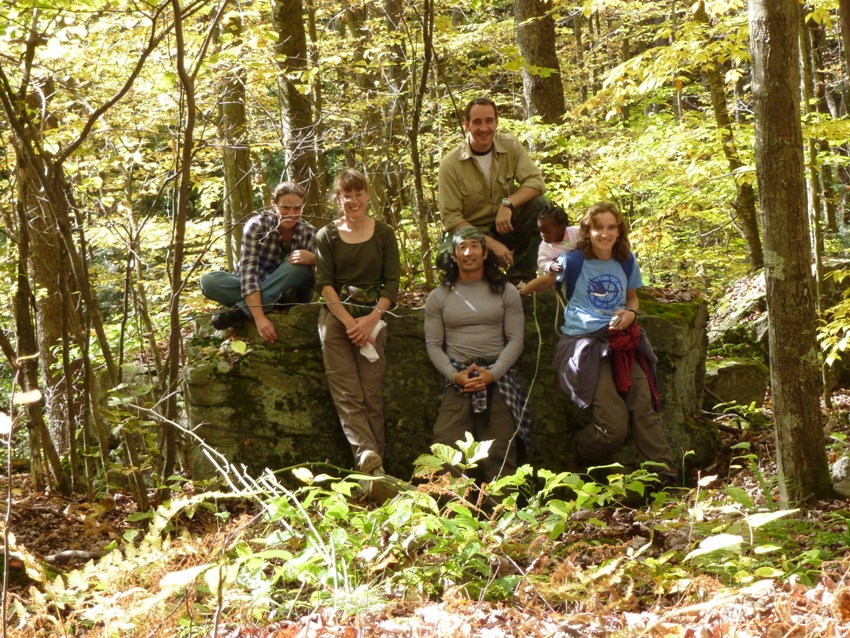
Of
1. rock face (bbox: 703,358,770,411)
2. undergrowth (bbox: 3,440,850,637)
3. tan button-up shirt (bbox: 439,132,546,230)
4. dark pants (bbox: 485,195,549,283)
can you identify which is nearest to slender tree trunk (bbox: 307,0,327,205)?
tan button-up shirt (bbox: 439,132,546,230)

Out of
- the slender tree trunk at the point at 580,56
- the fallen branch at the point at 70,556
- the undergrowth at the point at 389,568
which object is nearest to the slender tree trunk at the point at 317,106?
the fallen branch at the point at 70,556

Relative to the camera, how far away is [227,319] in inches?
227

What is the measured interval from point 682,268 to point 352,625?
43.3 ft

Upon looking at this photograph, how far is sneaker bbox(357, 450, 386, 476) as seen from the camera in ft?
16.4

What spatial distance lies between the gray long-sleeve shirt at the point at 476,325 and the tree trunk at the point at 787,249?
1707 mm

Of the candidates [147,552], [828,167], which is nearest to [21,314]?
[147,552]

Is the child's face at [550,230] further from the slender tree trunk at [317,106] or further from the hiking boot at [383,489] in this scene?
the slender tree trunk at [317,106]

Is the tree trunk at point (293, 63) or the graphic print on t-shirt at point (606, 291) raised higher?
the tree trunk at point (293, 63)

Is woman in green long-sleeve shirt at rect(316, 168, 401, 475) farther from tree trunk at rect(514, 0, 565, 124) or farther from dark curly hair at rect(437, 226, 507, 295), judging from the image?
tree trunk at rect(514, 0, 565, 124)

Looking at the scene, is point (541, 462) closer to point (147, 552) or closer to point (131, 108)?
point (147, 552)

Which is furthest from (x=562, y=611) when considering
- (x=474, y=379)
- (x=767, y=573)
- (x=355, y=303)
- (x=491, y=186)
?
(x=491, y=186)

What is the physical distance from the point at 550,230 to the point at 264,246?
206cm

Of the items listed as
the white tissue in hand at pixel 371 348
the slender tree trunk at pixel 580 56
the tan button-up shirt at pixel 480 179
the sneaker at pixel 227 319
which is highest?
the slender tree trunk at pixel 580 56

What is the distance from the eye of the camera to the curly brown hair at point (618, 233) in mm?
5039
